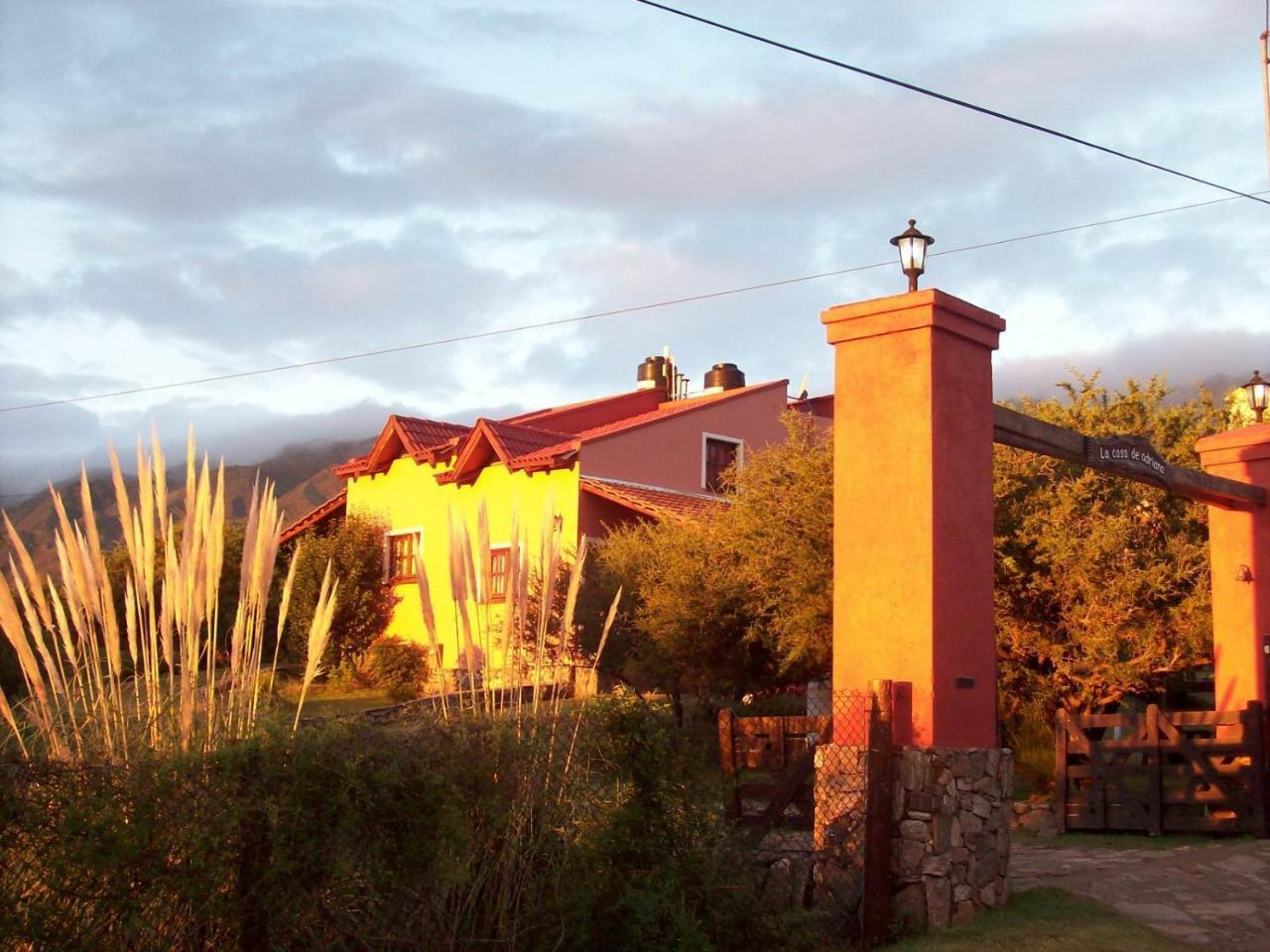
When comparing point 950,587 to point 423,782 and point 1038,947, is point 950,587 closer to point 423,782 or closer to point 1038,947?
point 1038,947

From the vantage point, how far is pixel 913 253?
859 centimetres

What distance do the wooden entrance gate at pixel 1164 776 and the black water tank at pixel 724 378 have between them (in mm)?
20210

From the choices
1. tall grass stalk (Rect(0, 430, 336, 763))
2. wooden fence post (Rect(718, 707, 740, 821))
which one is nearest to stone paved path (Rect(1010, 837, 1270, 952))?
wooden fence post (Rect(718, 707, 740, 821))

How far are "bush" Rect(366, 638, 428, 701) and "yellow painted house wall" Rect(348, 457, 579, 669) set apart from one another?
0.30 m

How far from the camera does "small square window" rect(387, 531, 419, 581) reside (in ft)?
82.3

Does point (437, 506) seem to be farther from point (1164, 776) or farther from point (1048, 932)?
point (1048, 932)

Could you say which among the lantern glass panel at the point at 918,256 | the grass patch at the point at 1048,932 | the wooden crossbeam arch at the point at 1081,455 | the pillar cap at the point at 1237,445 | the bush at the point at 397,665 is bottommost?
the grass patch at the point at 1048,932

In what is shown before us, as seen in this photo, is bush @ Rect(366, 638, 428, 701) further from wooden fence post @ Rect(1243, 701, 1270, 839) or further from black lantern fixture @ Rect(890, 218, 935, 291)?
black lantern fixture @ Rect(890, 218, 935, 291)

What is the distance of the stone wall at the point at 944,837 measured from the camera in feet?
25.2

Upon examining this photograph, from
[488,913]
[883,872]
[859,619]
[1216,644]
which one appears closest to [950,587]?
[859,619]

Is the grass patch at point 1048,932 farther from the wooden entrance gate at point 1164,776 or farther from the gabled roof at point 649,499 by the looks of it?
the gabled roof at point 649,499

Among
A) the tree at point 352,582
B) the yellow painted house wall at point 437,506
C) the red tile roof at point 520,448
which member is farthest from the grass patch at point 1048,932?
the tree at point 352,582

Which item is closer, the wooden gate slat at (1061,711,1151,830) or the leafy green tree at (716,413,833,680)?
the wooden gate slat at (1061,711,1151,830)

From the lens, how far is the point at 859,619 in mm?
8312
